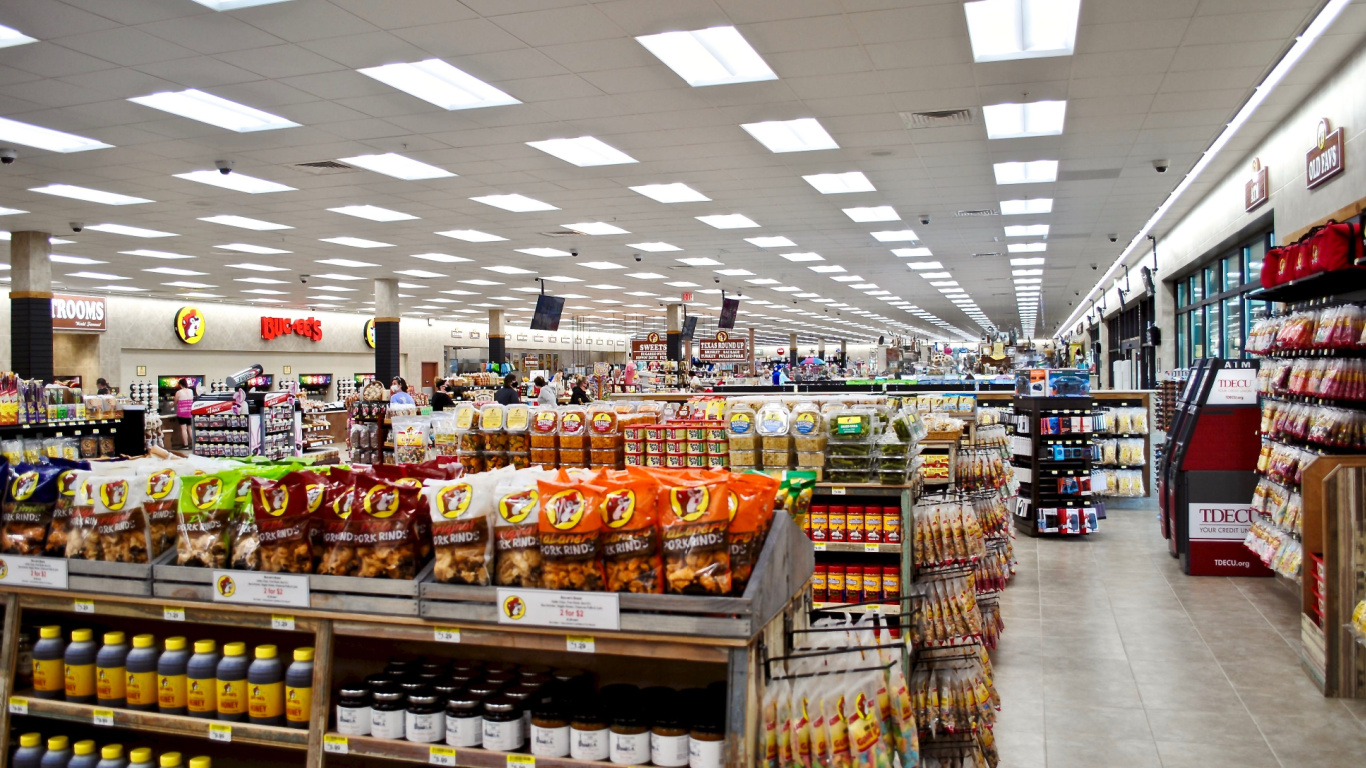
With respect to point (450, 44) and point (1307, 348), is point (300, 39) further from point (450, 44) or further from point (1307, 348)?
point (1307, 348)

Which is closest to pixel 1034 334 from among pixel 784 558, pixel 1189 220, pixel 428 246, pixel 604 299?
pixel 604 299

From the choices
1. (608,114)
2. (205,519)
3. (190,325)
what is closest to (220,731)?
(205,519)

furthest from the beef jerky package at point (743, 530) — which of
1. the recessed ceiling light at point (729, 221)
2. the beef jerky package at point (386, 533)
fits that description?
the recessed ceiling light at point (729, 221)

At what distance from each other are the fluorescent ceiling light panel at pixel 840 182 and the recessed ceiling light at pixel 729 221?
1793mm

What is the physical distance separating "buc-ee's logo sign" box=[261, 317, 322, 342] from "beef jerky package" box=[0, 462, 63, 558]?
79.2 feet

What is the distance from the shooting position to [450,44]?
5.70 meters

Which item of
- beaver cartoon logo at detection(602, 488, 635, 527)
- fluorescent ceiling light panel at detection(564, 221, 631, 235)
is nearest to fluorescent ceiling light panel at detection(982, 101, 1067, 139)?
fluorescent ceiling light panel at detection(564, 221, 631, 235)

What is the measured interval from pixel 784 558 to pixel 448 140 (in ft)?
22.4

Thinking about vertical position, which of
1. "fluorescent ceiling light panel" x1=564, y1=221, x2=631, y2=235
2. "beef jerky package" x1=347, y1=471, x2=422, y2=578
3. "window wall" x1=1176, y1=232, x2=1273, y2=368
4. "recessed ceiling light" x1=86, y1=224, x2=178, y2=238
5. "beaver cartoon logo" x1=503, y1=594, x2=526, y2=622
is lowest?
"beaver cartoon logo" x1=503, y1=594, x2=526, y2=622

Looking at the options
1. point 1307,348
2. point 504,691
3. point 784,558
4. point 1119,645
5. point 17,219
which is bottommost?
point 1119,645

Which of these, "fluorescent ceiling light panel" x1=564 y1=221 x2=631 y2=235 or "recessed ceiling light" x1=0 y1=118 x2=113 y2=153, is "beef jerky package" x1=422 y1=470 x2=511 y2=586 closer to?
"recessed ceiling light" x1=0 y1=118 x2=113 y2=153

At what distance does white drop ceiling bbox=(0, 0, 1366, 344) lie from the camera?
536 cm

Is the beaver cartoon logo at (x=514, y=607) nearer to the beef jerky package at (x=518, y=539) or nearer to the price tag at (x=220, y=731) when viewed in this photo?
the beef jerky package at (x=518, y=539)

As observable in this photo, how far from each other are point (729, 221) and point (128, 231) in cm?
835
